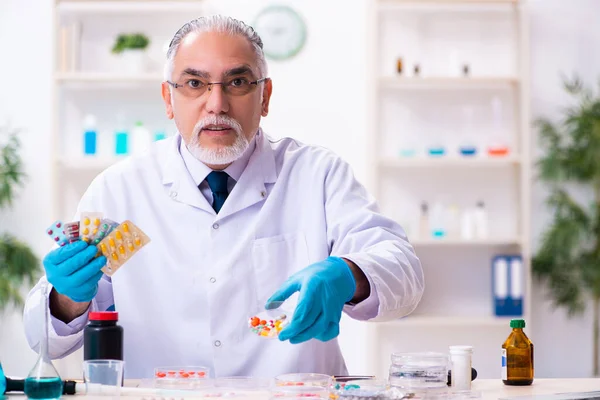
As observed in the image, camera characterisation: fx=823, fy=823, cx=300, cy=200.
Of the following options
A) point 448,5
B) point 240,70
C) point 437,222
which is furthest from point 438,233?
point 240,70

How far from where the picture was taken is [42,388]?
1.40 m

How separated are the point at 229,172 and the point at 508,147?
8.13ft

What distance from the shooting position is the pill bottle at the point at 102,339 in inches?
60.2

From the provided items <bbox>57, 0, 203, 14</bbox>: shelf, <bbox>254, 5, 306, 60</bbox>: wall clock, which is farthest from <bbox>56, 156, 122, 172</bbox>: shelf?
<bbox>254, 5, 306, 60</bbox>: wall clock

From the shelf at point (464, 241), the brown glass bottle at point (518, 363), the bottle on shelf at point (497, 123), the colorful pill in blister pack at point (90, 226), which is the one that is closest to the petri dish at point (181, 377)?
the colorful pill in blister pack at point (90, 226)

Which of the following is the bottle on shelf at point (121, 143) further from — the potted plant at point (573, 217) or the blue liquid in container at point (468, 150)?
the potted plant at point (573, 217)

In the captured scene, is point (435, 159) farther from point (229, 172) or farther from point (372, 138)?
point (229, 172)

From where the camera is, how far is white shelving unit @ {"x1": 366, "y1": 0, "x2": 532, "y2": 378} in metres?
4.17

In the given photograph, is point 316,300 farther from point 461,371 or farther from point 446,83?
point 446,83

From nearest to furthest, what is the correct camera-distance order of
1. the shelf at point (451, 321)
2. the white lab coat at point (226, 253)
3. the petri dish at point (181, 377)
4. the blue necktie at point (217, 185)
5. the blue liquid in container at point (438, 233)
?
the petri dish at point (181, 377), the white lab coat at point (226, 253), the blue necktie at point (217, 185), the shelf at point (451, 321), the blue liquid in container at point (438, 233)

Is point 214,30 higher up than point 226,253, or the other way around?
point 214,30

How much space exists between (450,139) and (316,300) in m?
2.89

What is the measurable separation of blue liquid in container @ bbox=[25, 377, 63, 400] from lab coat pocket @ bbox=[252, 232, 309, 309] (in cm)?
60

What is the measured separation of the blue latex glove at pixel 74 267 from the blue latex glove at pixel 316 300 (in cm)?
36
